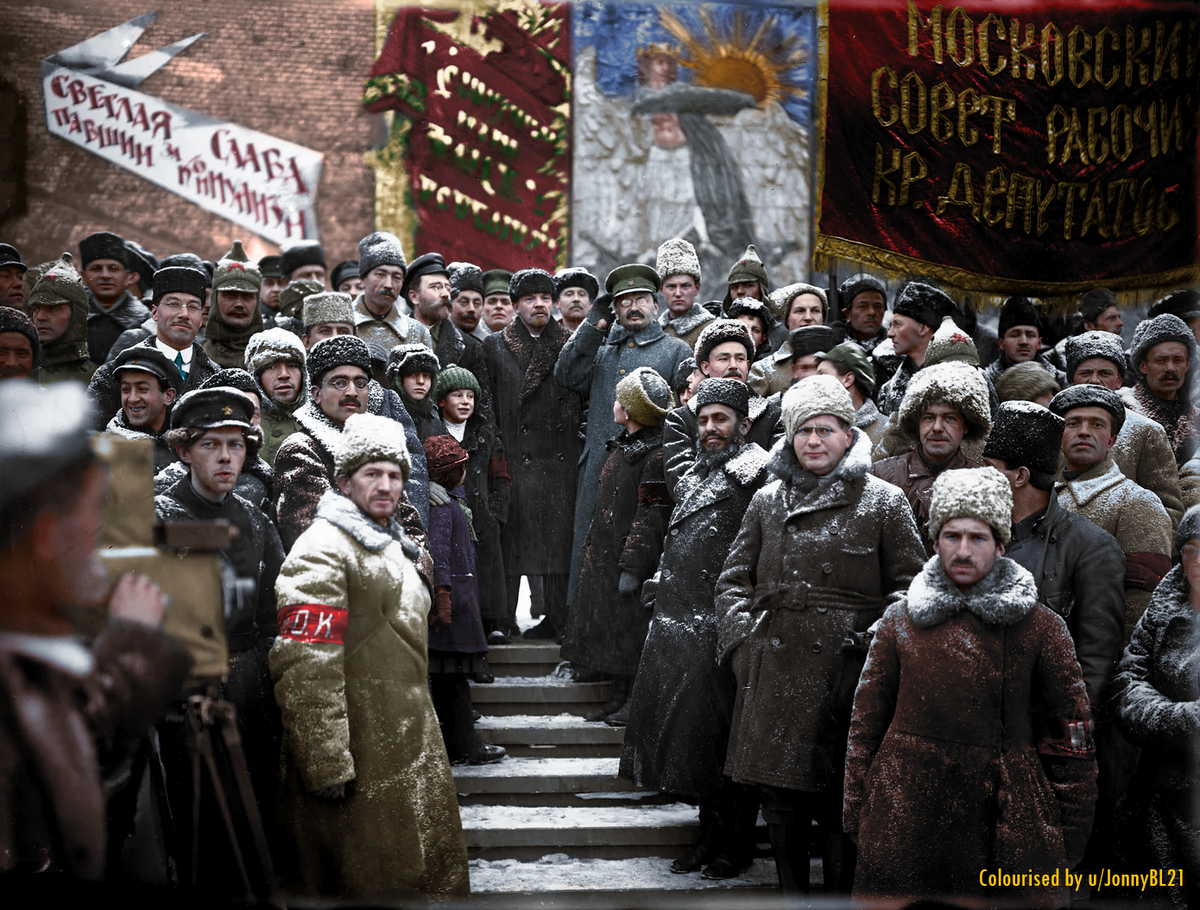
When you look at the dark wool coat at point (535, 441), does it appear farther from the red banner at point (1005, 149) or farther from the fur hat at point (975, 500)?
the fur hat at point (975, 500)

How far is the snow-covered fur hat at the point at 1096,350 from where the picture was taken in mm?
5727

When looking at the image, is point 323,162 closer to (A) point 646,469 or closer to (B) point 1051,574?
(A) point 646,469

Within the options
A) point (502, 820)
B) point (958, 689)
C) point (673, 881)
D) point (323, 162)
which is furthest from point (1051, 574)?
point (323, 162)

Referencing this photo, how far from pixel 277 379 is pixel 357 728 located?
1981 mm

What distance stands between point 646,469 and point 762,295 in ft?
7.07

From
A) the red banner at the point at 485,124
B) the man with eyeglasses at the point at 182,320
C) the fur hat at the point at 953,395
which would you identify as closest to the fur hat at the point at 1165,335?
the fur hat at the point at 953,395

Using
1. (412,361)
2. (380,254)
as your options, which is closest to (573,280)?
(380,254)

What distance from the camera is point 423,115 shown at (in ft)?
33.4

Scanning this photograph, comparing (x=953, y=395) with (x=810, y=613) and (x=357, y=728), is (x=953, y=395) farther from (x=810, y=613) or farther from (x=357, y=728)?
(x=357, y=728)

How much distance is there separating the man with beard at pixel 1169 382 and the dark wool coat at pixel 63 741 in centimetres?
457

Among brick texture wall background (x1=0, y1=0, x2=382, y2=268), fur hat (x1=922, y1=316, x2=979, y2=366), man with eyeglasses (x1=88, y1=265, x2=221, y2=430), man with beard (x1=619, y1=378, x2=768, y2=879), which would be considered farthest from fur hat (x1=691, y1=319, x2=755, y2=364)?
brick texture wall background (x1=0, y1=0, x2=382, y2=268)

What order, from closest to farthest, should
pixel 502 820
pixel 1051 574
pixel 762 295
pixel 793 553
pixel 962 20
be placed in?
pixel 1051 574, pixel 793 553, pixel 502 820, pixel 962 20, pixel 762 295

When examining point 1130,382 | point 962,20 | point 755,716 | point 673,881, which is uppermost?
point 962,20

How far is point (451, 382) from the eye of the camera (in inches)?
235
